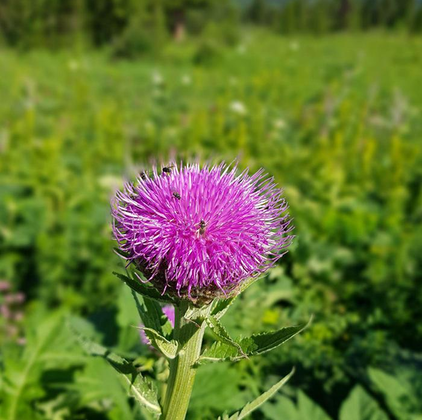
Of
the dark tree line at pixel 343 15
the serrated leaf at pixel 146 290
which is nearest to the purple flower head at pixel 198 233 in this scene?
the serrated leaf at pixel 146 290

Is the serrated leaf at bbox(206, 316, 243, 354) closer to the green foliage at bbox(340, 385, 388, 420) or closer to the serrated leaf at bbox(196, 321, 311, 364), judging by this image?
the serrated leaf at bbox(196, 321, 311, 364)

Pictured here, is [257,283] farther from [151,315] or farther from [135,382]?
[135,382]

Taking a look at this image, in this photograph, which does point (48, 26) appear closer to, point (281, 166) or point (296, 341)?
point (281, 166)

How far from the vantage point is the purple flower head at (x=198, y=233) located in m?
1.32

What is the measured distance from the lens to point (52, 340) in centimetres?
222

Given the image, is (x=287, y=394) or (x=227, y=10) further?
(x=227, y=10)

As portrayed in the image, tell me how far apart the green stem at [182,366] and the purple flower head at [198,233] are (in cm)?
12

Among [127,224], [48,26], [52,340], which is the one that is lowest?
[48,26]

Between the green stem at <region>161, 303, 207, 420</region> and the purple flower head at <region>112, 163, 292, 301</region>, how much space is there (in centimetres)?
12

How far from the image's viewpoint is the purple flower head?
1.32 meters

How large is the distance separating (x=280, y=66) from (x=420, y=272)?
14.3m

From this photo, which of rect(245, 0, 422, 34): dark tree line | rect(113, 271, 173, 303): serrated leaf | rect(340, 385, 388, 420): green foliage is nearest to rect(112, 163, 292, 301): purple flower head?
rect(113, 271, 173, 303): serrated leaf

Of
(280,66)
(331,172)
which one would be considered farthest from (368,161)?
(280,66)

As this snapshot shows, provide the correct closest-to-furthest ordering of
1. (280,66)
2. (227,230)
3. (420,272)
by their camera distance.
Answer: (227,230), (420,272), (280,66)
